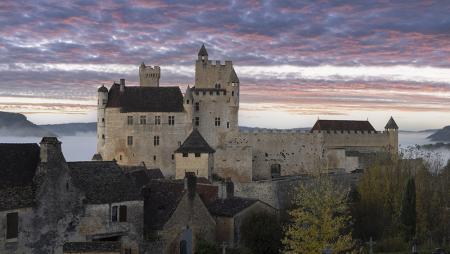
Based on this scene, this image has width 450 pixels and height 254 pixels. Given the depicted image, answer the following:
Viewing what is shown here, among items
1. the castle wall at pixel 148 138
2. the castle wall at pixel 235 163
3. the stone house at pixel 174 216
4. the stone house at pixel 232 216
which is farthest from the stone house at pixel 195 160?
the stone house at pixel 174 216

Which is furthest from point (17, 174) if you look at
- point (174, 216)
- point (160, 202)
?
point (174, 216)

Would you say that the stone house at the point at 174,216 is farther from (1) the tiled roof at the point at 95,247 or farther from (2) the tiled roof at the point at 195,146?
(2) the tiled roof at the point at 195,146

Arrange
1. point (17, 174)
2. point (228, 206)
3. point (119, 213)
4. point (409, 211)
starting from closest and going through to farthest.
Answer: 1. point (17, 174)
2. point (119, 213)
3. point (228, 206)
4. point (409, 211)

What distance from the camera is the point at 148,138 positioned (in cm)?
7606

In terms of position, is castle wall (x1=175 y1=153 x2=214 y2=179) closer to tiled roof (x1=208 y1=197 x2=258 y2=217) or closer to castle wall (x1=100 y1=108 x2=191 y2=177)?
castle wall (x1=100 y1=108 x2=191 y2=177)

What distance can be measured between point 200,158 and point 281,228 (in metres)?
22.0

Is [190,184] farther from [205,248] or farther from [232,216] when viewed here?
[205,248]

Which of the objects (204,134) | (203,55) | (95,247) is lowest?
(95,247)

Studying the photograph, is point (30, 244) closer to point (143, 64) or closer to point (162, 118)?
point (162, 118)

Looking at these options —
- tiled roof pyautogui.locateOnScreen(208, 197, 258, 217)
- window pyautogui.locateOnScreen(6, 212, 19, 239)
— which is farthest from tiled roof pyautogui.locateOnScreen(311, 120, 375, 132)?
window pyautogui.locateOnScreen(6, 212, 19, 239)

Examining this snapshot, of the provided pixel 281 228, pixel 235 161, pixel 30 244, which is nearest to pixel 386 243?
pixel 281 228

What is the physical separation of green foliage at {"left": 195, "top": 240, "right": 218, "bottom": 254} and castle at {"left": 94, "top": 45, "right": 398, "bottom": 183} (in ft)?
106

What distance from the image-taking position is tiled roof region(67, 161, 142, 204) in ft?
129

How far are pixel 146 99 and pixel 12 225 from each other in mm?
43237
